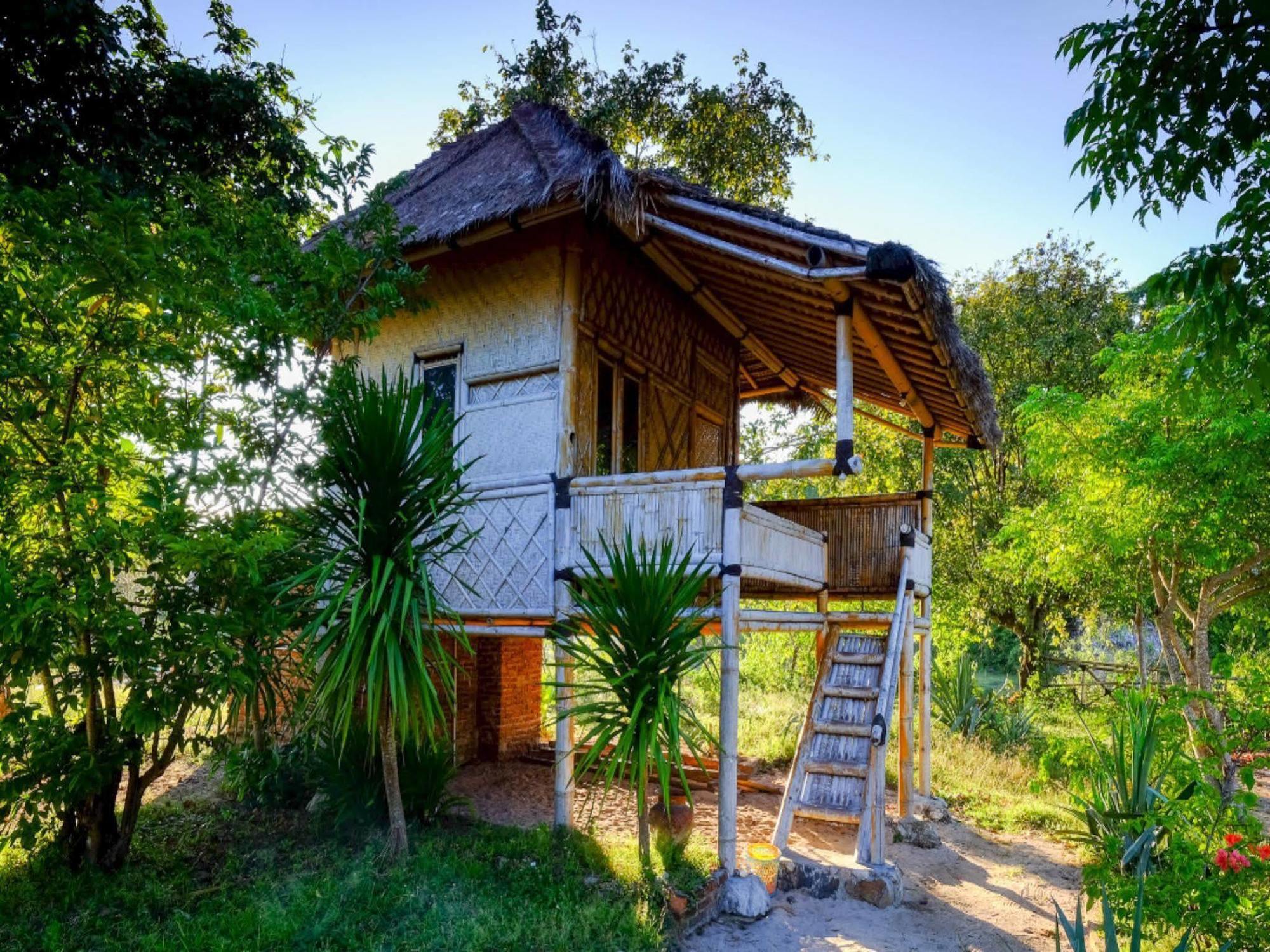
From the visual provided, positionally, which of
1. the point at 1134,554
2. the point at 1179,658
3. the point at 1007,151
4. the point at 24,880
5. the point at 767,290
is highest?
the point at 1007,151

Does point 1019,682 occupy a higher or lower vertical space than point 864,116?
lower

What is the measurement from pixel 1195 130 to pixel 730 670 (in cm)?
390

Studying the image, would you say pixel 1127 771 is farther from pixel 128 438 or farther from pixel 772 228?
pixel 128 438

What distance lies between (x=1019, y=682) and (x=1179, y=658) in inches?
195

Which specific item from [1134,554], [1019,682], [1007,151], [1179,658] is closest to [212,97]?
[1007,151]

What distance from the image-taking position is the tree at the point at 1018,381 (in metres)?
13.8

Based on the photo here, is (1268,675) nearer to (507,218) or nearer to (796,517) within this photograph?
(796,517)

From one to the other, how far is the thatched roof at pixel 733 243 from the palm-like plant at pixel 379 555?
178cm

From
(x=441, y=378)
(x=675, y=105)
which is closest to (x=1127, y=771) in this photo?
(x=441, y=378)

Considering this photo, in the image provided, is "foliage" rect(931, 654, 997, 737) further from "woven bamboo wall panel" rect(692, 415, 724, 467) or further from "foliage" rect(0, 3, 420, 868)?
"foliage" rect(0, 3, 420, 868)

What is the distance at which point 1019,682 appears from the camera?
14.3 meters

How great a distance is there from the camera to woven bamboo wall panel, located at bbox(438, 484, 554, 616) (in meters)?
6.18

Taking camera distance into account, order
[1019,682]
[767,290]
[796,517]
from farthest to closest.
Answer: [1019,682] < [796,517] < [767,290]

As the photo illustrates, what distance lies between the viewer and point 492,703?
9.20 m
